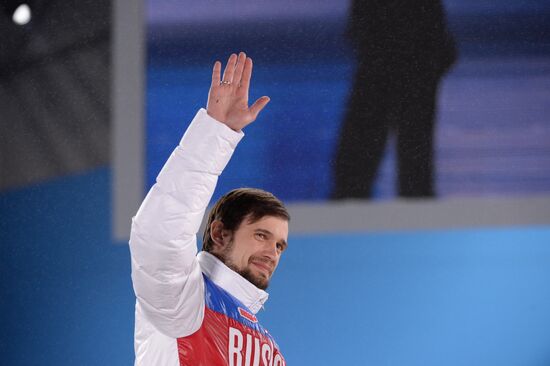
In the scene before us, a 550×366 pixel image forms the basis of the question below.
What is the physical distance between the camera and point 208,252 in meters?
1.40

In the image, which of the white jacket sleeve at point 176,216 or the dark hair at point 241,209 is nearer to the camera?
the white jacket sleeve at point 176,216

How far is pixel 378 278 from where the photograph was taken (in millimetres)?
2188

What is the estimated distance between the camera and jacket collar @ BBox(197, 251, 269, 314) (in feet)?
4.37

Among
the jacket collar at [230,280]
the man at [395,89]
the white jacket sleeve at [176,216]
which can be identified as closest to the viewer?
the white jacket sleeve at [176,216]

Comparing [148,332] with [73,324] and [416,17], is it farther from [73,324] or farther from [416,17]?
[416,17]

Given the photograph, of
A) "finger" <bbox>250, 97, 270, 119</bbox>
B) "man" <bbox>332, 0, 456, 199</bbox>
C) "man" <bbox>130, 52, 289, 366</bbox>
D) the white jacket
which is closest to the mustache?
"man" <bbox>130, 52, 289, 366</bbox>

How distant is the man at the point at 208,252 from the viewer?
3.50 feet

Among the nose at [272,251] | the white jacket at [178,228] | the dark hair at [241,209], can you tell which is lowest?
the white jacket at [178,228]

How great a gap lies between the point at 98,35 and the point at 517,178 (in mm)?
1216

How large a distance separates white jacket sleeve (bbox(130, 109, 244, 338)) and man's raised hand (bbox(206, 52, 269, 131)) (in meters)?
0.02

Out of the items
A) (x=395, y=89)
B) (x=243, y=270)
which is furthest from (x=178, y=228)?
(x=395, y=89)

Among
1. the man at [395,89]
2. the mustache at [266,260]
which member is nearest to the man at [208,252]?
the mustache at [266,260]

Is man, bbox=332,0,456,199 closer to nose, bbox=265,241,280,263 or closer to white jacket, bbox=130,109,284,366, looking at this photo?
nose, bbox=265,241,280,263

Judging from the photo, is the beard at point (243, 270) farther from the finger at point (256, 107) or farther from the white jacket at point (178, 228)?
the finger at point (256, 107)
